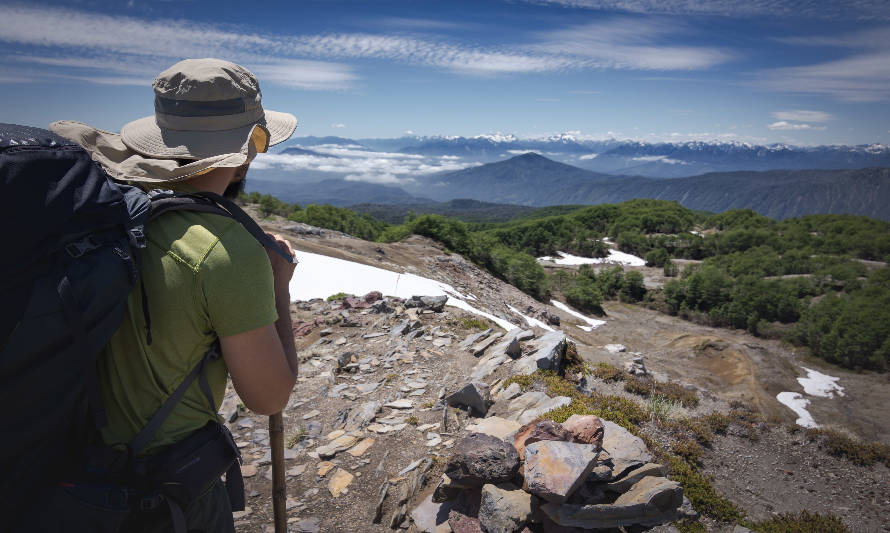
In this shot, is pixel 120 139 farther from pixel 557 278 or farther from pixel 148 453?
pixel 557 278

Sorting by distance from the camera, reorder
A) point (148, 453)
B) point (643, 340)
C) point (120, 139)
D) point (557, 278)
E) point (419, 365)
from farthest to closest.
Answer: point (557, 278) < point (643, 340) < point (419, 365) < point (120, 139) < point (148, 453)

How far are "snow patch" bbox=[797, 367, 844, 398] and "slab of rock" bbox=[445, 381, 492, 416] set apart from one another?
767 inches

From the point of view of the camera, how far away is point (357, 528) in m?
4.58

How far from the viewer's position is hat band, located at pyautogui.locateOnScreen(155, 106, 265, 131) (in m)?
1.84

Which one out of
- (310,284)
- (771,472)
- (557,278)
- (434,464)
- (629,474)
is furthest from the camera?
(557,278)

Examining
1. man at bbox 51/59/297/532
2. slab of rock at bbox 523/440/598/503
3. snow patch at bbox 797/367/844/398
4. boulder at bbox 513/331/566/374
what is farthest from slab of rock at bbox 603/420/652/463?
snow patch at bbox 797/367/844/398

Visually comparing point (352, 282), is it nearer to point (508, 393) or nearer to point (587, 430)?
point (508, 393)

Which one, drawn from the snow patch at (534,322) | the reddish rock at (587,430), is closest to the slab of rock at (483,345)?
the reddish rock at (587,430)

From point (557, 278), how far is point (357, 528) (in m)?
36.4

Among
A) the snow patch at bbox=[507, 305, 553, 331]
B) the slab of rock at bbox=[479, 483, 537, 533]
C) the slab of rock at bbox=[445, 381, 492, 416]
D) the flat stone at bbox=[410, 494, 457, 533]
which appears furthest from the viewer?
the snow patch at bbox=[507, 305, 553, 331]

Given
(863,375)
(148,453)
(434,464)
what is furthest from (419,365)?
(863,375)

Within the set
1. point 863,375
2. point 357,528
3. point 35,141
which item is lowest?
point 863,375

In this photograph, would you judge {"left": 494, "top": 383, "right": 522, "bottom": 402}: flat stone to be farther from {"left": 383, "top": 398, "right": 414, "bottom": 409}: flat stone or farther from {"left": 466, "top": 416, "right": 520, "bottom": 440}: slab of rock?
{"left": 383, "top": 398, "right": 414, "bottom": 409}: flat stone

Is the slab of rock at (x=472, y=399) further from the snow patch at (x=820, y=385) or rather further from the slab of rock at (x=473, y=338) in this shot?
the snow patch at (x=820, y=385)
